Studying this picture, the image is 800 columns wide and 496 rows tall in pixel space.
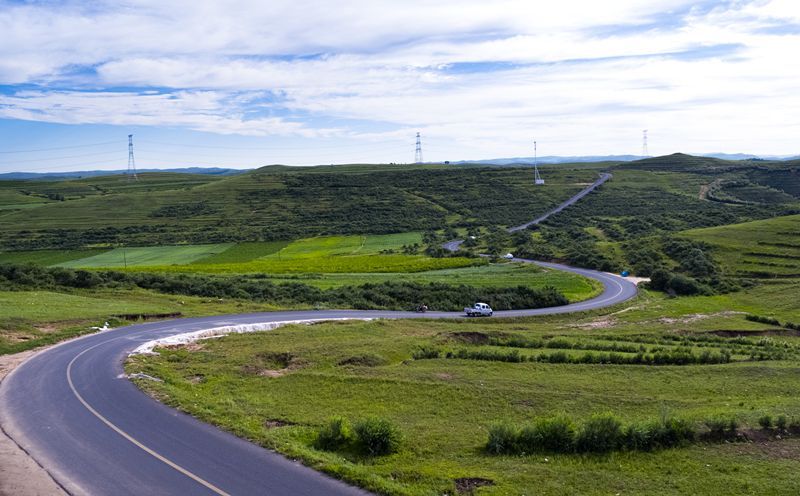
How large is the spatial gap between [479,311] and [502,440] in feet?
113

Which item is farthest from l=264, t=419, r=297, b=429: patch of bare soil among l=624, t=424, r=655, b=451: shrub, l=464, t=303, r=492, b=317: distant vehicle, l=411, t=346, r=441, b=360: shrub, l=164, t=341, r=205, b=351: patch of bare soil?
l=464, t=303, r=492, b=317: distant vehicle

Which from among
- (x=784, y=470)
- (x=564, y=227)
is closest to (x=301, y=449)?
(x=784, y=470)

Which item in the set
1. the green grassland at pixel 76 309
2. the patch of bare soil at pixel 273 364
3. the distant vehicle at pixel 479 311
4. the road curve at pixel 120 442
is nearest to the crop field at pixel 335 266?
the green grassland at pixel 76 309

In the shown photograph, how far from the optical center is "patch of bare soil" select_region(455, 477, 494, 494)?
49.0ft

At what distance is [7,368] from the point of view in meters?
27.5

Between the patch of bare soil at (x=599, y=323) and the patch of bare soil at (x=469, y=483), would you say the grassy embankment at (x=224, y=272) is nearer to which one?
the patch of bare soil at (x=599, y=323)

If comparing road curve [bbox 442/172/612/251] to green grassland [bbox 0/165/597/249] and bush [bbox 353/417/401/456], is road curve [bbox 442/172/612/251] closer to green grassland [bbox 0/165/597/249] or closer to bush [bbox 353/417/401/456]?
green grassland [bbox 0/165/597/249]

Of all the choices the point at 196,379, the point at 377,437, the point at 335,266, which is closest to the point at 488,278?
the point at 335,266

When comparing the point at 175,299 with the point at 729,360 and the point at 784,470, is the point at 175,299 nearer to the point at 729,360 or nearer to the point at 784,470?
the point at 729,360

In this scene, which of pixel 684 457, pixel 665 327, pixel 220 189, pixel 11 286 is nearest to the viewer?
pixel 684 457

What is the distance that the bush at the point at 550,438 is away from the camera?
59.5 feet

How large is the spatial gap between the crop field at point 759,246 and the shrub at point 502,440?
66801 mm

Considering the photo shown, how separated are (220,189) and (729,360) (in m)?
165

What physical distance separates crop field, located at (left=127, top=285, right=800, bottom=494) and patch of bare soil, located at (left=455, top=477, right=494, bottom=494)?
8 cm
